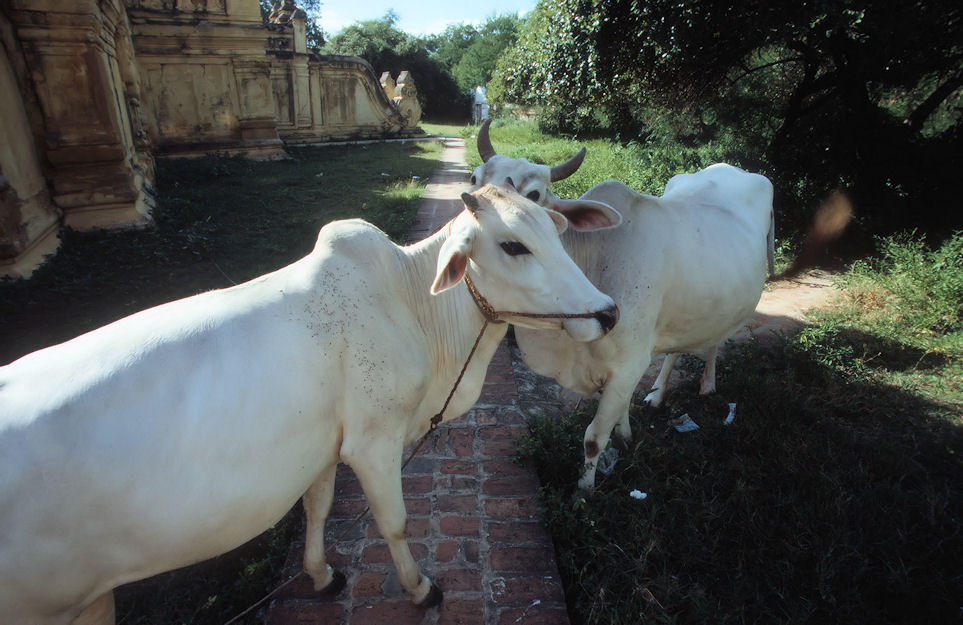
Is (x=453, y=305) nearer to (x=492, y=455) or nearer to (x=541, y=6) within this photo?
(x=492, y=455)

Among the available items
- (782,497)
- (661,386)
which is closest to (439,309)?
(782,497)

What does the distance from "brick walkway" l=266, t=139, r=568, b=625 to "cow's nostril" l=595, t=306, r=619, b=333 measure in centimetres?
132

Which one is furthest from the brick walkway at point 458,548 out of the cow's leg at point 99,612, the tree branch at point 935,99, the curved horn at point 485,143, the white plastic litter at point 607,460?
the tree branch at point 935,99

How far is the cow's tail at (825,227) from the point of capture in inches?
281

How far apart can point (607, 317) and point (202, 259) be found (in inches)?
211

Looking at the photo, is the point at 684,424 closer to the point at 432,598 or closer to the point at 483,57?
the point at 432,598

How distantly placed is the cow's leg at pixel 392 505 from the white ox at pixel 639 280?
1.07m

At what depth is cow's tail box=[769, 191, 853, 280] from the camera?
23.5 ft

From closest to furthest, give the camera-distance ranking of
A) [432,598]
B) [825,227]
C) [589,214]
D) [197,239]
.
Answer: [432,598]
[589,214]
[197,239]
[825,227]

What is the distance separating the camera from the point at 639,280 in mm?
2770

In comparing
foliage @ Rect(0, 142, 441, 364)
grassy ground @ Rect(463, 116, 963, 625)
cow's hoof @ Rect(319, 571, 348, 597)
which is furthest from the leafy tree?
cow's hoof @ Rect(319, 571, 348, 597)

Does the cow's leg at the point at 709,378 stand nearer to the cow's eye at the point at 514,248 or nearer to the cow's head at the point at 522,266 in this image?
the cow's head at the point at 522,266

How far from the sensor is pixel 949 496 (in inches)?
109

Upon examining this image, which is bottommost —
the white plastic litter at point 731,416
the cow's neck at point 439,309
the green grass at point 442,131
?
the white plastic litter at point 731,416
